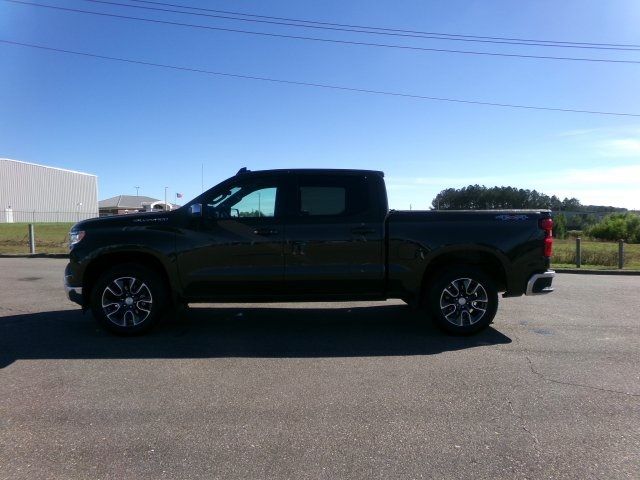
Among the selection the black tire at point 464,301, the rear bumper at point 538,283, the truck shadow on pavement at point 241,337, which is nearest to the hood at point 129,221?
the truck shadow on pavement at point 241,337

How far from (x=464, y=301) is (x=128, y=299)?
4197 millimetres

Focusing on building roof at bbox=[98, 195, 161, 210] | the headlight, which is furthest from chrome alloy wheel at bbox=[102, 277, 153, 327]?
building roof at bbox=[98, 195, 161, 210]

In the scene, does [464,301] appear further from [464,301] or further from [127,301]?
[127,301]

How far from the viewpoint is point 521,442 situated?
3.60 meters

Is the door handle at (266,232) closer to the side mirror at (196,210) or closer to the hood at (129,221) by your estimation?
the side mirror at (196,210)

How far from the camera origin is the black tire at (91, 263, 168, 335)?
6371 mm

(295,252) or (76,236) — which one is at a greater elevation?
(76,236)

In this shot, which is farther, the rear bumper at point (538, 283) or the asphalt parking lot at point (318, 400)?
the rear bumper at point (538, 283)

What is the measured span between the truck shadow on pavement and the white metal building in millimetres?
64642

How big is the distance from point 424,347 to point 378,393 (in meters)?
1.68

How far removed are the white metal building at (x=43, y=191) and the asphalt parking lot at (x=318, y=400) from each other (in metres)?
66.4

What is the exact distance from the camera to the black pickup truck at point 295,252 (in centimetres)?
636

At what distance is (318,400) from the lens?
4375 millimetres

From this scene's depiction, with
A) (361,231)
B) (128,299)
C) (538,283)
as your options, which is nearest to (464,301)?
(538,283)
